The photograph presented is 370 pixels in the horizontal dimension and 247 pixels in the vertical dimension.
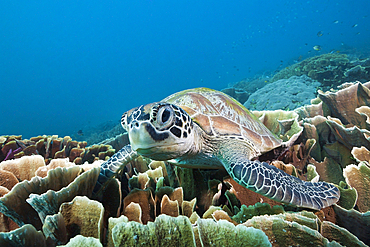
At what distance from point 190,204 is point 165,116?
70 centimetres

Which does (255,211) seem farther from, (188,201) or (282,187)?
(188,201)

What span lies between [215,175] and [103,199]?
1.22 metres

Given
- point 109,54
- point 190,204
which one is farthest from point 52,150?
point 109,54

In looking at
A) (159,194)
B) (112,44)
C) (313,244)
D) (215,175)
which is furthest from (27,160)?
(112,44)

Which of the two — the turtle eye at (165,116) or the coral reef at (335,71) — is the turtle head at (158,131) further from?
the coral reef at (335,71)

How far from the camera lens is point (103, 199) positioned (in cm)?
134

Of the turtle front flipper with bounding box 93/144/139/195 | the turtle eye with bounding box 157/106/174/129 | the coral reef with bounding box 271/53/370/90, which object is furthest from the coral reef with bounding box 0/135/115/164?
the coral reef with bounding box 271/53/370/90

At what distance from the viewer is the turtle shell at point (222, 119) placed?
74.7 inches

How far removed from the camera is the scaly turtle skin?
126cm

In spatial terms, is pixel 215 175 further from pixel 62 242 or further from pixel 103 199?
pixel 62 242

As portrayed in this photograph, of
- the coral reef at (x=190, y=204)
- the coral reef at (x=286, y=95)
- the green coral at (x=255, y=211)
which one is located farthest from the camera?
the coral reef at (x=286, y=95)

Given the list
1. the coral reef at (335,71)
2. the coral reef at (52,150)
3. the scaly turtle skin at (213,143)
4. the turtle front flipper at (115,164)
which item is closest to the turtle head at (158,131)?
the scaly turtle skin at (213,143)

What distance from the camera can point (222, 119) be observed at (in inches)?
78.4

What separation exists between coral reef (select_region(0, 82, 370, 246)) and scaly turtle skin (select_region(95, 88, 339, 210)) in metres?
0.13
